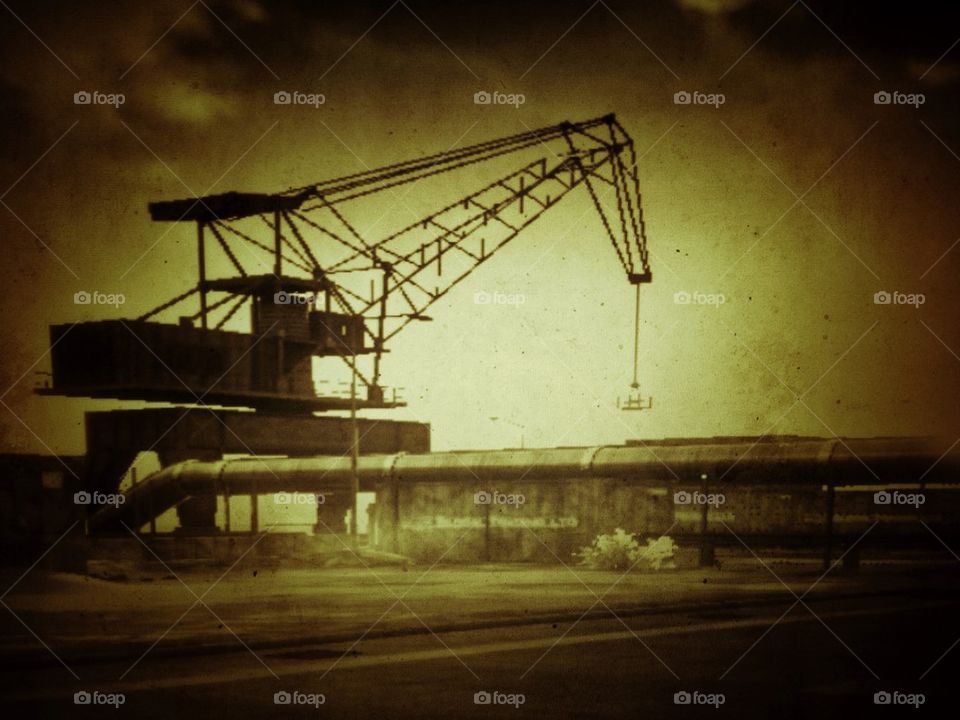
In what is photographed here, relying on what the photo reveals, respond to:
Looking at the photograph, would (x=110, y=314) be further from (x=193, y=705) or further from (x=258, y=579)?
(x=193, y=705)

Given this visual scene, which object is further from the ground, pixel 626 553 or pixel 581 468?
pixel 581 468

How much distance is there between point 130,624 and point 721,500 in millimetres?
19476

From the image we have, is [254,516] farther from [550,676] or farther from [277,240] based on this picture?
[550,676]

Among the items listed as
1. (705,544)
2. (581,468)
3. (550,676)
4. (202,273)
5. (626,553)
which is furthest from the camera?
(202,273)

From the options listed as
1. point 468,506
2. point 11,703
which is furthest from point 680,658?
point 468,506

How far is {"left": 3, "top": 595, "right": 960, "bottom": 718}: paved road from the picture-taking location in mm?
9977

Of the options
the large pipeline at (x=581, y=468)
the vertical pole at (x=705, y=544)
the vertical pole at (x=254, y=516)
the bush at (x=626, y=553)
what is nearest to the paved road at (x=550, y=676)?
the large pipeline at (x=581, y=468)

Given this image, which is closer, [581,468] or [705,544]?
[705,544]

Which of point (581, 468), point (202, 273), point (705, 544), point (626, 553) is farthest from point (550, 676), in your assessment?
point (202, 273)

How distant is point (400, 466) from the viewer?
123 ft

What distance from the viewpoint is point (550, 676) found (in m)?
11.6

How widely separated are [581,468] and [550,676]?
2193 cm

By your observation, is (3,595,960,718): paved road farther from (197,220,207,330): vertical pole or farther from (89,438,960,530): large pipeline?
(197,220,207,330): vertical pole

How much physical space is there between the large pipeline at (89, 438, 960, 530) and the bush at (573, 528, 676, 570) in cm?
188
